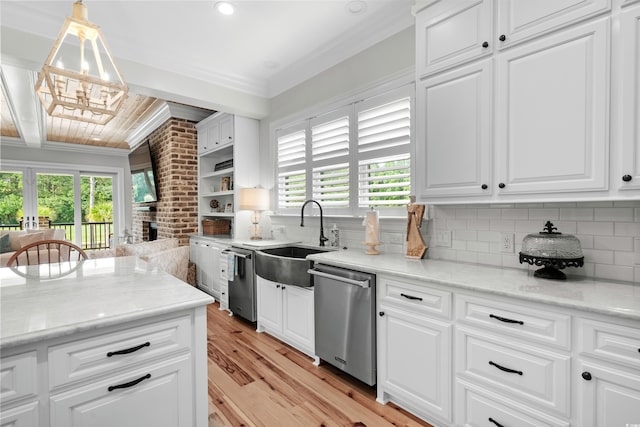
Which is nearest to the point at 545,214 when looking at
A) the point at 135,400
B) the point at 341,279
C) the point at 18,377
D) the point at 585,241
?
the point at 585,241

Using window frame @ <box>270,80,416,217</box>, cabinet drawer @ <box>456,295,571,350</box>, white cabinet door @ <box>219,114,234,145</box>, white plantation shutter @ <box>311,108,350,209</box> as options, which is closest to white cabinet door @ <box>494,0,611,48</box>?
window frame @ <box>270,80,416,217</box>

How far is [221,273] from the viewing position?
3877mm

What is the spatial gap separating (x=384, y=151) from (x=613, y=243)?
163 centimetres

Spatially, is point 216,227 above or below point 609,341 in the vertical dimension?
above

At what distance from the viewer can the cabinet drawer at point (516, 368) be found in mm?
1325

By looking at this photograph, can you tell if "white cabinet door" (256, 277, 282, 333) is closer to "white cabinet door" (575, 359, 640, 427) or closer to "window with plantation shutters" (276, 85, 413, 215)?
"window with plantation shutters" (276, 85, 413, 215)

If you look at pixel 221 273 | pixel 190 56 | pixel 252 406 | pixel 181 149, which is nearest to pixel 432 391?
pixel 252 406

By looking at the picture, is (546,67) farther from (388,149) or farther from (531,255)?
(388,149)

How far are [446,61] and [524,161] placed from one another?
822mm

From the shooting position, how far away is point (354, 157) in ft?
9.82

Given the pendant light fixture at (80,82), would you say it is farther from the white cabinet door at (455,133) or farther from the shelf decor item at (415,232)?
the shelf decor item at (415,232)

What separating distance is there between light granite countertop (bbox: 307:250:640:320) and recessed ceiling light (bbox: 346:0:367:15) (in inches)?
80.0

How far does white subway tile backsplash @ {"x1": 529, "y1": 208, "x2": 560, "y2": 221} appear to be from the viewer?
1823 mm

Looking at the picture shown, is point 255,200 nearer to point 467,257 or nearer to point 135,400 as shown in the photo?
point 467,257
